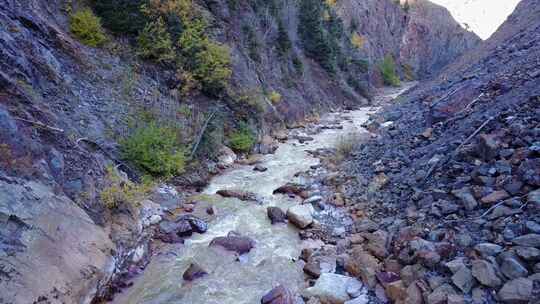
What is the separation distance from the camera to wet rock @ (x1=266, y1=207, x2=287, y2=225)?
26.8 ft

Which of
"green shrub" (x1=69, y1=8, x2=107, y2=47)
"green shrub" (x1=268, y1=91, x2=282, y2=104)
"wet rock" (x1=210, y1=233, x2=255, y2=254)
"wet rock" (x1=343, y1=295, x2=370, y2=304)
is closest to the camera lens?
"wet rock" (x1=343, y1=295, x2=370, y2=304)

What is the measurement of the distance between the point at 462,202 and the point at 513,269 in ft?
6.03

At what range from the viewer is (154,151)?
8.83 metres

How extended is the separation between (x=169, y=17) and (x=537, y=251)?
11703mm

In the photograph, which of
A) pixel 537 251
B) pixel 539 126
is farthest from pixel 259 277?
pixel 539 126

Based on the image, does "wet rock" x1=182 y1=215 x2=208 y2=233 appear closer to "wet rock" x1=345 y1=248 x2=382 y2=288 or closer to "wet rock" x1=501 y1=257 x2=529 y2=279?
"wet rock" x1=345 y1=248 x2=382 y2=288

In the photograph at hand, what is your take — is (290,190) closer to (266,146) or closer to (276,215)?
(276,215)

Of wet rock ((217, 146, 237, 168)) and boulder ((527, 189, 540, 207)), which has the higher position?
boulder ((527, 189, 540, 207))

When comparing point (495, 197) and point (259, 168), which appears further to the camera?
point (259, 168)

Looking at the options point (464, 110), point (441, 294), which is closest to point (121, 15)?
point (464, 110)

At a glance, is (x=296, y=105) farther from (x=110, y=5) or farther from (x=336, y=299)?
(x=336, y=299)

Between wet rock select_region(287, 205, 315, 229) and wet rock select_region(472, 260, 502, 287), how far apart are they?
3.66 meters

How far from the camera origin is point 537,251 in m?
4.45

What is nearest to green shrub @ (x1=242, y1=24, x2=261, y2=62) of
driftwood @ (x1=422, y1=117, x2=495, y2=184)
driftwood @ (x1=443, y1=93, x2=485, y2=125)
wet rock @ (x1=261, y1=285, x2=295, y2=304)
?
driftwood @ (x1=443, y1=93, x2=485, y2=125)
